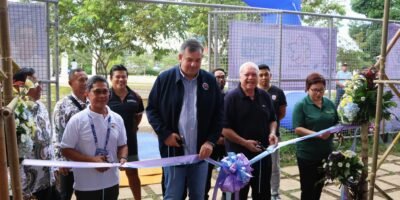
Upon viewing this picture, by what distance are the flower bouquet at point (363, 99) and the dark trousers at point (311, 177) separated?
59 centimetres

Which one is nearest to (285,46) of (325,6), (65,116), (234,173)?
(234,173)

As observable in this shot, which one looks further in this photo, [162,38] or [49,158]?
[162,38]

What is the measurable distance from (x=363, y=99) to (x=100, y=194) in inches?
101

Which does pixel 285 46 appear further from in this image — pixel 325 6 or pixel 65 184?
pixel 325 6

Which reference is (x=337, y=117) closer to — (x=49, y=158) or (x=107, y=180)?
(x=107, y=180)

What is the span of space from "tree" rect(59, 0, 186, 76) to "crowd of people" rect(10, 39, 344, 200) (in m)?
6.81

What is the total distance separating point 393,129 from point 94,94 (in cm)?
745

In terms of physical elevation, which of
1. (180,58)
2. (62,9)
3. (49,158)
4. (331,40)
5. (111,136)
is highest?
(62,9)

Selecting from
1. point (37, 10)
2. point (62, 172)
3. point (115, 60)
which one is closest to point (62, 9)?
point (115, 60)

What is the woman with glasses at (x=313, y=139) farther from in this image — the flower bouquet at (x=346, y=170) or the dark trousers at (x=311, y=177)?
the flower bouquet at (x=346, y=170)

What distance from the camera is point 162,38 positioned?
11180mm

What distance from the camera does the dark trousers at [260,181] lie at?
3850 mm

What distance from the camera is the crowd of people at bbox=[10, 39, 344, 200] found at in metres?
3.03

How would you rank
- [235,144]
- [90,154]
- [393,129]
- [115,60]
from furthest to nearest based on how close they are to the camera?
[115,60], [393,129], [235,144], [90,154]
